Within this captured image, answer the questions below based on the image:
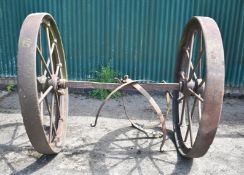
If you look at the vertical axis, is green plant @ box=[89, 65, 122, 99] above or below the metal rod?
below

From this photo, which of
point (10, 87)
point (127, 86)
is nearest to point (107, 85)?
point (127, 86)

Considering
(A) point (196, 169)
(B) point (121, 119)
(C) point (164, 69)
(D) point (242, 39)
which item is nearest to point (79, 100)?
(B) point (121, 119)

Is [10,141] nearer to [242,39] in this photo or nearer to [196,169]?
[196,169]

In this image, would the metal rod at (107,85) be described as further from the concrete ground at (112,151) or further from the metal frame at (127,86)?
the concrete ground at (112,151)

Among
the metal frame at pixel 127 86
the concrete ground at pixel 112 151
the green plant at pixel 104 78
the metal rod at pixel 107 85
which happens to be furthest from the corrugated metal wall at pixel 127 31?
the metal rod at pixel 107 85

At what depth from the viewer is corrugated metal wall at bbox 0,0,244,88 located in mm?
5578

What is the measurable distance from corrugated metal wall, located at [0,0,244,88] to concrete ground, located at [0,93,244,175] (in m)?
1.03

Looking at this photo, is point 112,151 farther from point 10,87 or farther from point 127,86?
point 10,87

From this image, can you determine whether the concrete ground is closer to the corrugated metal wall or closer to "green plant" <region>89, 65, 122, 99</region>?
"green plant" <region>89, 65, 122, 99</region>

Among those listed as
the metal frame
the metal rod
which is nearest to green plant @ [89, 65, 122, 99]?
the metal frame

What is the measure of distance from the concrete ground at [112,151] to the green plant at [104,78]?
62cm

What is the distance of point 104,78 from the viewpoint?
591cm

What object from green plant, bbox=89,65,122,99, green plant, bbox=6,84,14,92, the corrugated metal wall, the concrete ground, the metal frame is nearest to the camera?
the metal frame

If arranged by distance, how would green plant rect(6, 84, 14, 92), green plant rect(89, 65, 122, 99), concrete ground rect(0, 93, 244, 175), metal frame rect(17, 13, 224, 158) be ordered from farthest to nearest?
green plant rect(6, 84, 14, 92) → green plant rect(89, 65, 122, 99) → concrete ground rect(0, 93, 244, 175) → metal frame rect(17, 13, 224, 158)
